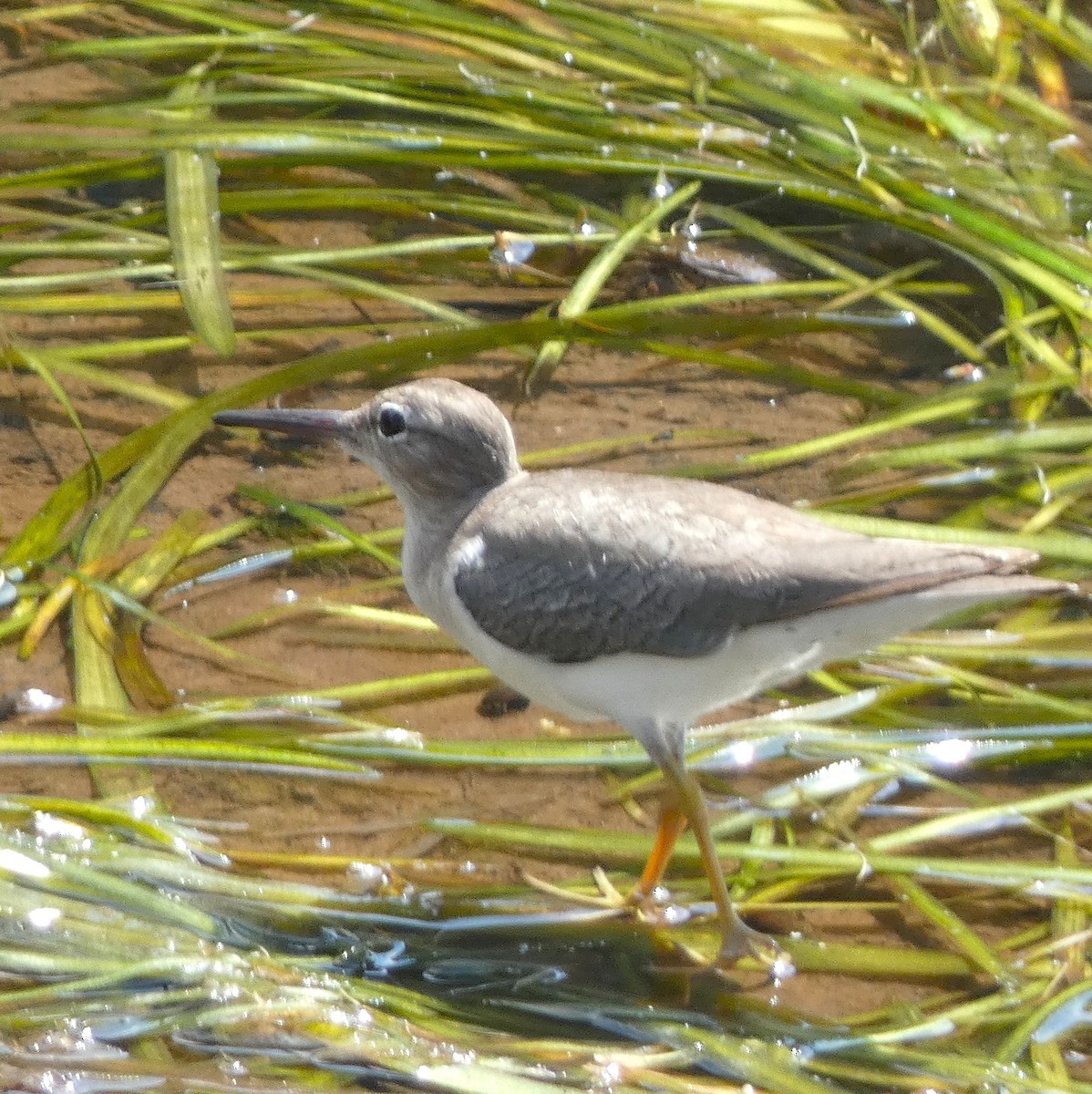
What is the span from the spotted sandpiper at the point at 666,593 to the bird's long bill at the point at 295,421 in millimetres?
321

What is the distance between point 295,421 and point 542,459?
1170mm

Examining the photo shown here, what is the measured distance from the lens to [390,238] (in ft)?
20.4

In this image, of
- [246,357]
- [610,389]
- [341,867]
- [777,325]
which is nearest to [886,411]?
[777,325]

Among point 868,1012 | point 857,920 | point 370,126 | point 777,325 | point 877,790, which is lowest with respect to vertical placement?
point 868,1012

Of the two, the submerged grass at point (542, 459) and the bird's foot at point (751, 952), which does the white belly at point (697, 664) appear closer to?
the submerged grass at point (542, 459)

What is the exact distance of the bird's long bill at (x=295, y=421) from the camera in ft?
14.5

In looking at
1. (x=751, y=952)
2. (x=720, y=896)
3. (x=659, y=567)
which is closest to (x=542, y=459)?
(x=659, y=567)

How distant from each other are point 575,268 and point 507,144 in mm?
588

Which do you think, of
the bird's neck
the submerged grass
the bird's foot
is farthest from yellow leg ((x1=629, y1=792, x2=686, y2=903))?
the bird's neck

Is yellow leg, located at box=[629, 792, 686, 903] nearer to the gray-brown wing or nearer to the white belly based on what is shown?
the white belly

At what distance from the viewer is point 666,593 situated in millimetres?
3777

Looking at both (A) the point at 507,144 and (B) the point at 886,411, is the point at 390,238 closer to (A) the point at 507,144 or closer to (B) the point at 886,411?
(A) the point at 507,144

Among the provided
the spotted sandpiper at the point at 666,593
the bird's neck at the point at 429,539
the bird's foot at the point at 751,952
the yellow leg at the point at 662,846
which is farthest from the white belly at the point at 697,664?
the bird's foot at the point at 751,952

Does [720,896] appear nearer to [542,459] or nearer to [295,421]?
[295,421]
